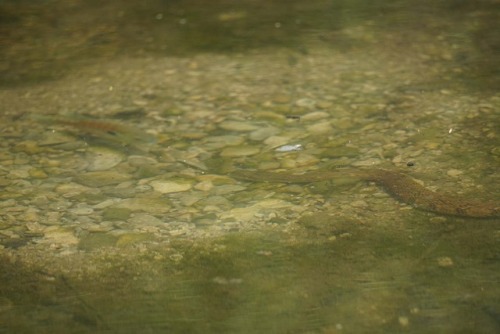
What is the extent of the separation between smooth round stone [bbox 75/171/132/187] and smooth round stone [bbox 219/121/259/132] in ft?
1.34

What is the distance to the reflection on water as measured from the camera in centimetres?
167

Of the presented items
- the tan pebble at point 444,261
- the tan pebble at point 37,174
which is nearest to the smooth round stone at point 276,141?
the tan pebble at point 37,174

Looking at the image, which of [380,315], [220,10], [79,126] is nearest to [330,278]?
[380,315]

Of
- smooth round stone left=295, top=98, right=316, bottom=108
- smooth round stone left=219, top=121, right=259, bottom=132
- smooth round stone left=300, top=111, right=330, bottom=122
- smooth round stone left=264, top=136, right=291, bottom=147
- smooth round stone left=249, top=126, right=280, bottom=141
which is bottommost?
smooth round stone left=264, top=136, right=291, bottom=147

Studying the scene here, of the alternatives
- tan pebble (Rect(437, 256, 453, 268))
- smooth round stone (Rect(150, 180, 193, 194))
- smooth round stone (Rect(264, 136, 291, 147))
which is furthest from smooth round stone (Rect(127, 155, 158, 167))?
tan pebble (Rect(437, 256, 453, 268))

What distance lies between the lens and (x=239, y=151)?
2398 millimetres

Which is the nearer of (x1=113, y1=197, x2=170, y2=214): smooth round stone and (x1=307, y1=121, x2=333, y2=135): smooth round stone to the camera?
(x1=113, y1=197, x2=170, y2=214): smooth round stone

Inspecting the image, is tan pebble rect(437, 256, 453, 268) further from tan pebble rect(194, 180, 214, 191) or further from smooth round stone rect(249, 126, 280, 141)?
smooth round stone rect(249, 126, 280, 141)

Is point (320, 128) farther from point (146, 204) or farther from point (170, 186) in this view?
point (146, 204)

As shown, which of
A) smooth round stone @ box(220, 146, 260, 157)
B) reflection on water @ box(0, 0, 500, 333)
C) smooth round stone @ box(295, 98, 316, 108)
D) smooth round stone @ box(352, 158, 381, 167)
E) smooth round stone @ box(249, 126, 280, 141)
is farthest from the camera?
smooth round stone @ box(295, 98, 316, 108)

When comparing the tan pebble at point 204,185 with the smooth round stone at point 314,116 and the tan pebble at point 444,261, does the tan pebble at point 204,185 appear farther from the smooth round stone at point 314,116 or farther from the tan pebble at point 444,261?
the tan pebble at point 444,261

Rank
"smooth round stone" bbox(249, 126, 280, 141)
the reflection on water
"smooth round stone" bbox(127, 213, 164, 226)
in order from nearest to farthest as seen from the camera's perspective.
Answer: the reflection on water, "smooth round stone" bbox(127, 213, 164, 226), "smooth round stone" bbox(249, 126, 280, 141)

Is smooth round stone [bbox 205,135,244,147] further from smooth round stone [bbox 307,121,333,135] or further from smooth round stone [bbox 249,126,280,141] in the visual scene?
smooth round stone [bbox 307,121,333,135]

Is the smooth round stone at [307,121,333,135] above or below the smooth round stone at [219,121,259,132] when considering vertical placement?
below
